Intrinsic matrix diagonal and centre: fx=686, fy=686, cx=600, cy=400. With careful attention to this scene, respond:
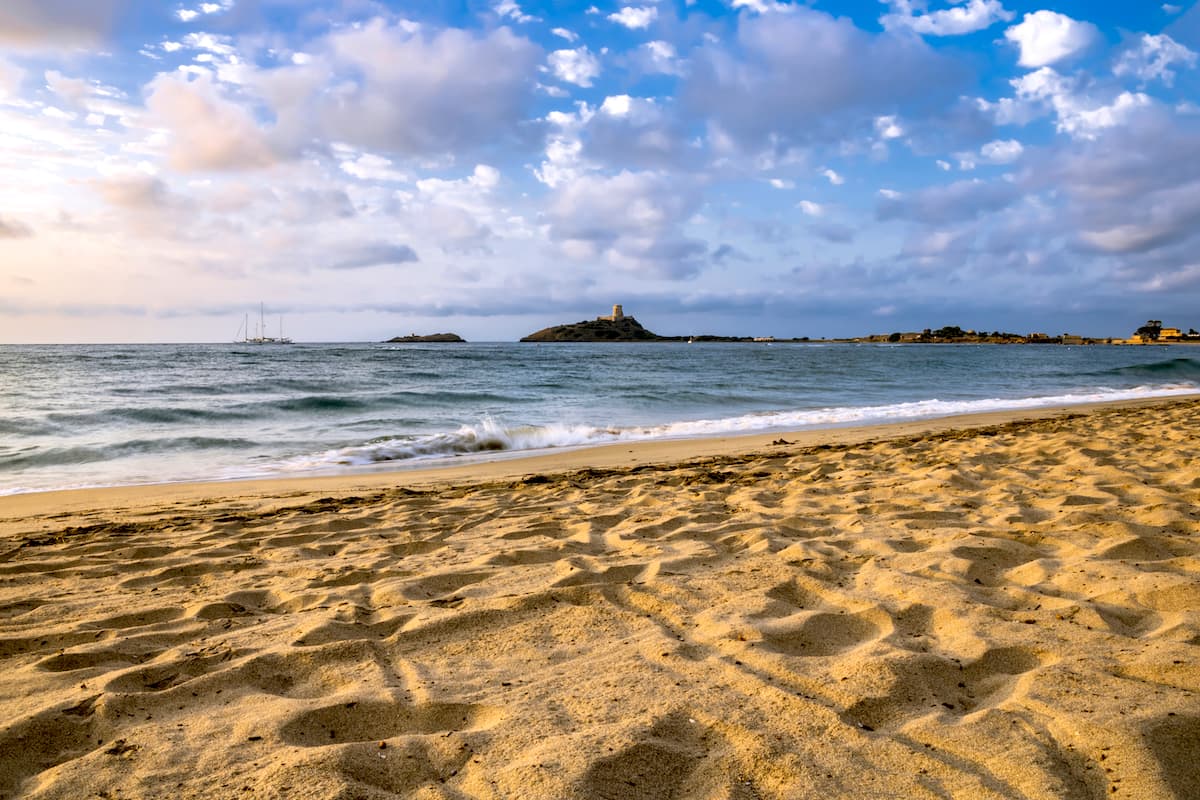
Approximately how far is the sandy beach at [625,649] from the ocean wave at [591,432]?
430 cm

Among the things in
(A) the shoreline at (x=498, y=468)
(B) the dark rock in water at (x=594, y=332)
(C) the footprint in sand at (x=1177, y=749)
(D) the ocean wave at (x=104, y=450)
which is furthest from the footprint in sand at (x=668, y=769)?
(B) the dark rock in water at (x=594, y=332)

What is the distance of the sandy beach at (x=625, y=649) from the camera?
185 centimetres

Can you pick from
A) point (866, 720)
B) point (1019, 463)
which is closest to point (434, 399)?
point (1019, 463)

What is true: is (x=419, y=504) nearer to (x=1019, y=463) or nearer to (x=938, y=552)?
(x=938, y=552)

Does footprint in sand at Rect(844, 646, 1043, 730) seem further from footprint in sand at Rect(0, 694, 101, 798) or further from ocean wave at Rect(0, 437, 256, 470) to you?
ocean wave at Rect(0, 437, 256, 470)

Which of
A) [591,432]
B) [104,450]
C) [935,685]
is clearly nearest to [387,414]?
[591,432]

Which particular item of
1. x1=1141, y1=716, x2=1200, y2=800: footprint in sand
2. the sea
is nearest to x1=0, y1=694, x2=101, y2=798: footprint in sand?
x1=1141, y1=716, x2=1200, y2=800: footprint in sand

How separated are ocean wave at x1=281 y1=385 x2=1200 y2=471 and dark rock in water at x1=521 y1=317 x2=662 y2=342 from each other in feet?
362

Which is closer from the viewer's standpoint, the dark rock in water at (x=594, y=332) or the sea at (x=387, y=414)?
the sea at (x=387, y=414)

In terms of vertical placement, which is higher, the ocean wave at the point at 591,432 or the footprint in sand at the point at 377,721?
the footprint in sand at the point at 377,721

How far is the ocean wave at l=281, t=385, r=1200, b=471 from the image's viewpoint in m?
9.77

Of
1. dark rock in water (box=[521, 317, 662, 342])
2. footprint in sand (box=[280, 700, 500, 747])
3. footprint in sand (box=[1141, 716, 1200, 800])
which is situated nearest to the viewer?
footprint in sand (box=[1141, 716, 1200, 800])

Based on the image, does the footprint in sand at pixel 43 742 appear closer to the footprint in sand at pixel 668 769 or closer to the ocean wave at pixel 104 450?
the footprint in sand at pixel 668 769

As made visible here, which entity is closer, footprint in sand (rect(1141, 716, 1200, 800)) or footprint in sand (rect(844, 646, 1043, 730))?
footprint in sand (rect(1141, 716, 1200, 800))
